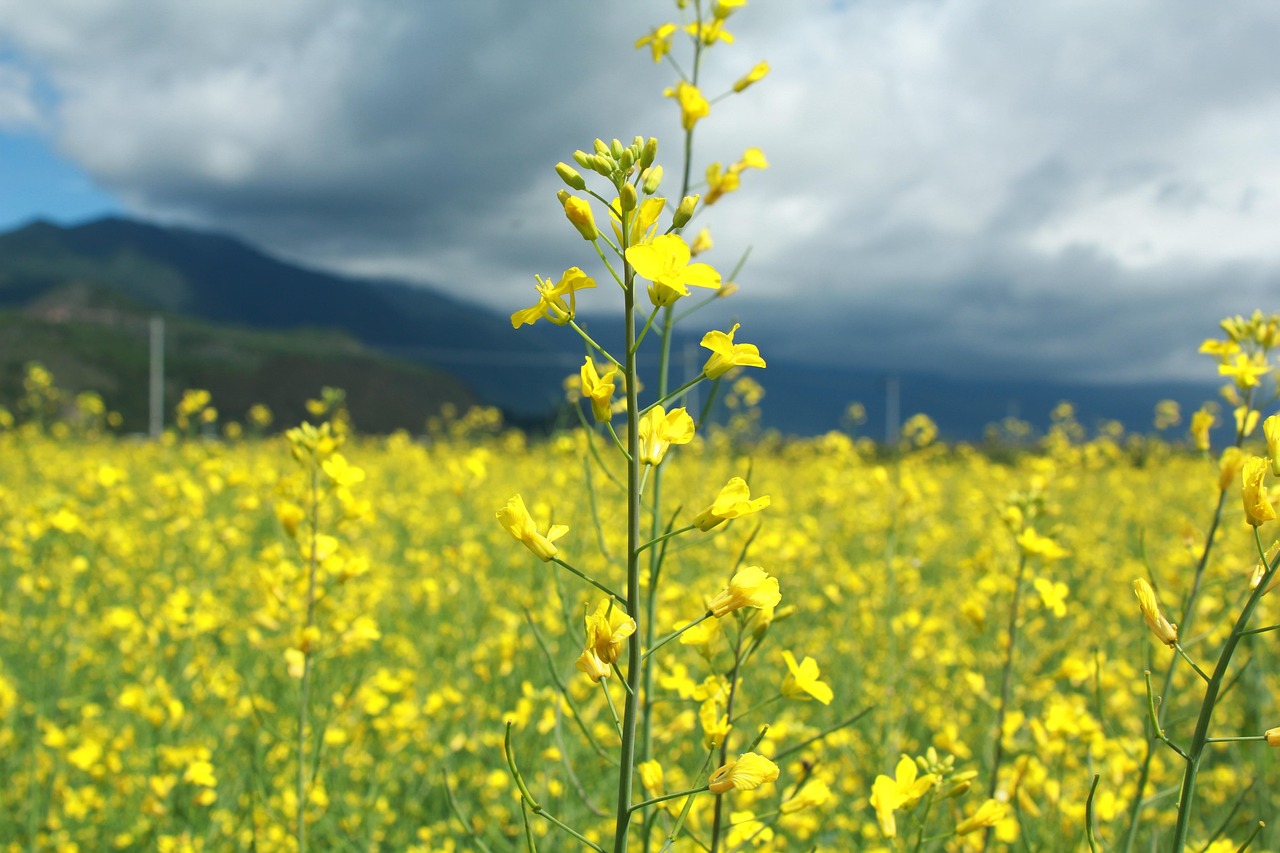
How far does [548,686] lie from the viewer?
3012 millimetres

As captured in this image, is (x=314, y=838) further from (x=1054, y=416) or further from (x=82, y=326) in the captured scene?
(x=82, y=326)

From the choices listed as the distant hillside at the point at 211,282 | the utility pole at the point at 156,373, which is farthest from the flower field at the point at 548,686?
the distant hillside at the point at 211,282

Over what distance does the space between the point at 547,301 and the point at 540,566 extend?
268cm

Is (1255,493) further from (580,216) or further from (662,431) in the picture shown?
(580,216)

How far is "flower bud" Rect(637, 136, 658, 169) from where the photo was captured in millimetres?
1179

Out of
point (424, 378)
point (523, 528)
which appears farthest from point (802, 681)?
point (424, 378)

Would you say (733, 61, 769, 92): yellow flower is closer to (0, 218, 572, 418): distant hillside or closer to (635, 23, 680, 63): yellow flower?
(635, 23, 680, 63): yellow flower

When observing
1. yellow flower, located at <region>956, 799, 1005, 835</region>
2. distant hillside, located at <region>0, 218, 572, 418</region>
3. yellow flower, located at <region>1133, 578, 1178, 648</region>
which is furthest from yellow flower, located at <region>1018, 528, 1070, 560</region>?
distant hillside, located at <region>0, 218, 572, 418</region>

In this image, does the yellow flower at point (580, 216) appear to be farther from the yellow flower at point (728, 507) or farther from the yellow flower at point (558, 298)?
the yellow flower at point (728, 507)

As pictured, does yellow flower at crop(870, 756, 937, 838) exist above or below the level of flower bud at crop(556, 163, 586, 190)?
below

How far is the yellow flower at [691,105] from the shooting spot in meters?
1.73

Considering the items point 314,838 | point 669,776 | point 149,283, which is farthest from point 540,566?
point 149,283

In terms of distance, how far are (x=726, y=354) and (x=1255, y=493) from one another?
0.74 metres

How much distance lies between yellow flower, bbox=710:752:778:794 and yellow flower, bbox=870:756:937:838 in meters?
0.48
